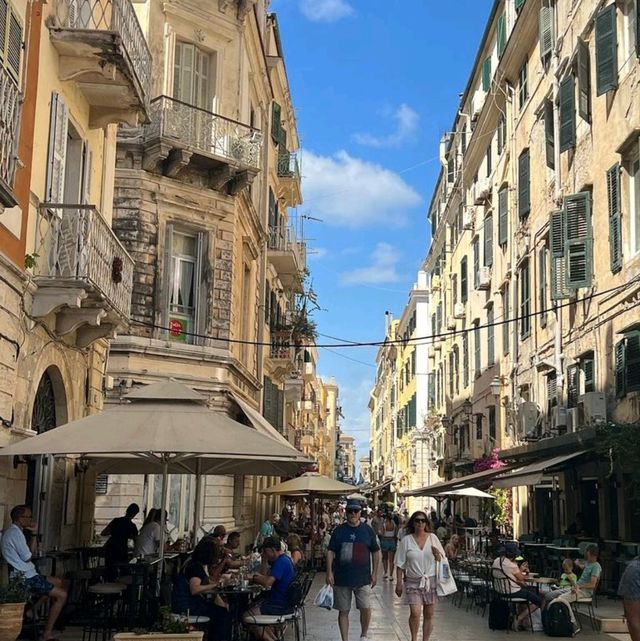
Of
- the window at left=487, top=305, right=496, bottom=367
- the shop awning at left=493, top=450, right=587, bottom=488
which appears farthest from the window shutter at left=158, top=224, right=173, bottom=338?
the window at left=487, top=305, right=496, bottom=367

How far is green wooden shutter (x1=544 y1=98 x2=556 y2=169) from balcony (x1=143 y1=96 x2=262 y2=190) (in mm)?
6877

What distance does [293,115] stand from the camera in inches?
1407

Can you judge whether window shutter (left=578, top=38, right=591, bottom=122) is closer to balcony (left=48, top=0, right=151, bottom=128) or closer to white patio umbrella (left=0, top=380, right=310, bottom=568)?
balcony (left=48, top=0, right=151, bottom=128)

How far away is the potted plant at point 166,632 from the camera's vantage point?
8117 millimetres

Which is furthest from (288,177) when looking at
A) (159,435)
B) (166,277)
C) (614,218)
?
(159,435)

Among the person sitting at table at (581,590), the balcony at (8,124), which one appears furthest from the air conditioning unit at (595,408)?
the balcony at (8,124)

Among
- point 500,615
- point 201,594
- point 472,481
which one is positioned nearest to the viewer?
point 201,594

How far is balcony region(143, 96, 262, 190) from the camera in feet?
64.6

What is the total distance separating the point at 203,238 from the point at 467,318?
1742 centimetres

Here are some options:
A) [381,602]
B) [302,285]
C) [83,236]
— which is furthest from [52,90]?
[302,285]

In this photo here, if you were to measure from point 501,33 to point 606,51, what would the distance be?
1206cm

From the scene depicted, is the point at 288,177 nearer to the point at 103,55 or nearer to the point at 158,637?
the point at 103,55

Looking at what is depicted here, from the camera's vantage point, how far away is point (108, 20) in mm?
13258

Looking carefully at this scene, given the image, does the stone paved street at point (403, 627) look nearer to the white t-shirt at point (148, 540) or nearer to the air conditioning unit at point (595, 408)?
the white t-shirt at point (148, 540)
